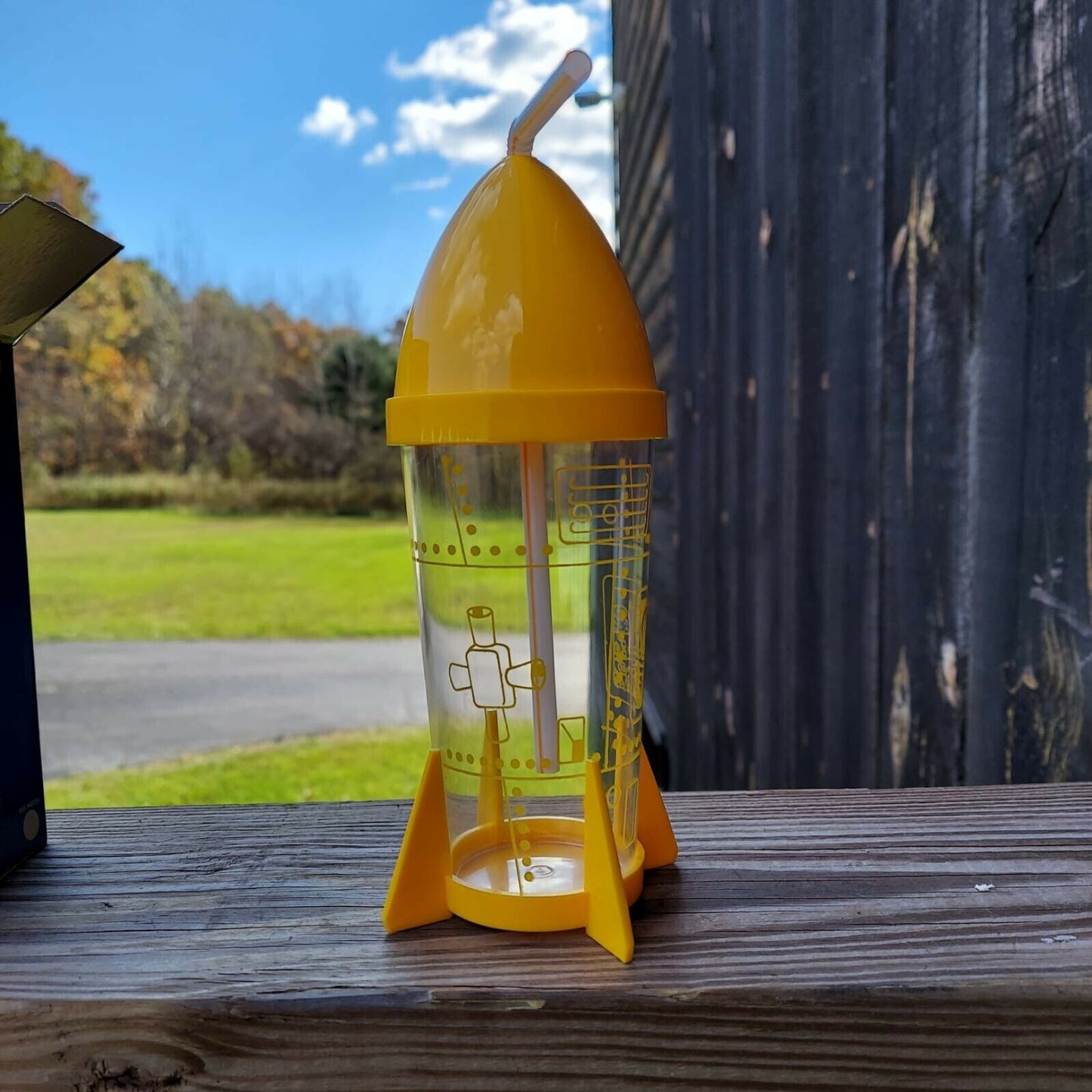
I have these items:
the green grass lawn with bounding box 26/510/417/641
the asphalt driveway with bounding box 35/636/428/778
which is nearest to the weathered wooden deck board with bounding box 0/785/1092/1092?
the asphalt driveway with bounding box 35/636/428/778

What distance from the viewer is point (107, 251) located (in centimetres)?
74

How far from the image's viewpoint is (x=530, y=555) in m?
0.66

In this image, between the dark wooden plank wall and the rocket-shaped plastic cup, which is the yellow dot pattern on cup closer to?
the rocket-shaped plastic cup

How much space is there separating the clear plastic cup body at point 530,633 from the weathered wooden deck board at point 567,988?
0.33ft

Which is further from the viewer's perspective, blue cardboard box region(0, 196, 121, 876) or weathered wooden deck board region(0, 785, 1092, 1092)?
blue cardboard box region(0, 196, 121, 876)

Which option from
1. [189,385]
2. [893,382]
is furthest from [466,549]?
[189,385]

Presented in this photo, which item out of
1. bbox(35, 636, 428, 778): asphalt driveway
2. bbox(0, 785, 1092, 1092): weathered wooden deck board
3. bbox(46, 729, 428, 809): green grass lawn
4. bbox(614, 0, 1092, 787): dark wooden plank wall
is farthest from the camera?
bbox(35, 636, 428, 778): asphalt driveway

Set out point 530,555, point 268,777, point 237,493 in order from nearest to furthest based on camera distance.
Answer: point 530,555, point 268,777, point 237,493

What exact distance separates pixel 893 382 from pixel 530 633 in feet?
3.12

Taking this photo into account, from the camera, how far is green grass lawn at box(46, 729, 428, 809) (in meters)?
4.32

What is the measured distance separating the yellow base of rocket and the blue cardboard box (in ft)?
1.07

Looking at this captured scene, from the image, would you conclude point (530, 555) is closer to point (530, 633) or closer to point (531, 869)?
point (530, 633)

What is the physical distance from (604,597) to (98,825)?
19.9 inches

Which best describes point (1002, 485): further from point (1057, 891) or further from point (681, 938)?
point (681, 938)
